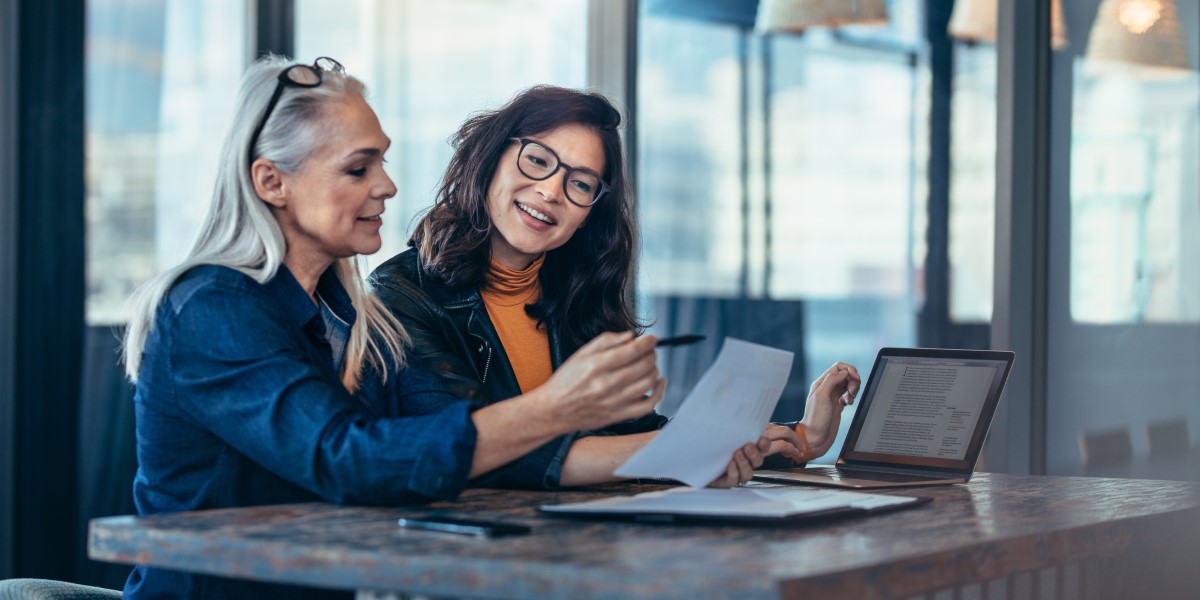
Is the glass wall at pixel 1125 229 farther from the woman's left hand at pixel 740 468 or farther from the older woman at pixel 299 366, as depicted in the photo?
the older woman at pixel 299 366

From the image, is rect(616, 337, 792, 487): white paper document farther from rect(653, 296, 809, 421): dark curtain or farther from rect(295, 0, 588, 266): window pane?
rect(295, 0, 588, 266): window pane

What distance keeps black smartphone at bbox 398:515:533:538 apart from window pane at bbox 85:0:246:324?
2848mm

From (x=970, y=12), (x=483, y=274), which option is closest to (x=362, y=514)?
(x=483, y=274)

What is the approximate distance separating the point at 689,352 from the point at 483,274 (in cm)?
202

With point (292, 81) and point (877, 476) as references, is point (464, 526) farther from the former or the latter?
point (877, 476)

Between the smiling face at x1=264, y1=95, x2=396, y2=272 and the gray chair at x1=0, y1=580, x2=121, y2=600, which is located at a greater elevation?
the smiling face at x1=264, y1=95, x2=396, y2=272

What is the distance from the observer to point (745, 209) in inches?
171

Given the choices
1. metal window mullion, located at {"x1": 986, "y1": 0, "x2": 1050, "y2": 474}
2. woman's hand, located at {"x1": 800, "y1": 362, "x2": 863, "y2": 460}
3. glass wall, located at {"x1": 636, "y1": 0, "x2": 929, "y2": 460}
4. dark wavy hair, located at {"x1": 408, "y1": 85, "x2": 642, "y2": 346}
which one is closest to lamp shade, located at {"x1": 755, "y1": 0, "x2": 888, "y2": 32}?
glass wall, located at {"x1": 636, "y1": 0, "x2": 929, "y2": 460}

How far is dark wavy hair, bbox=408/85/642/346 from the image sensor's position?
237 centimetres

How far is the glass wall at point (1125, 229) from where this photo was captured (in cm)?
286

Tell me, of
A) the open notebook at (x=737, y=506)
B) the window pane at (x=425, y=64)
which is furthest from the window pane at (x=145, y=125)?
the open notebook at (x=737, y=506)

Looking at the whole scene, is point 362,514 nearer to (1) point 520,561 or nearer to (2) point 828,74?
(1) point 520,561

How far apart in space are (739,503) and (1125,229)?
1.82m

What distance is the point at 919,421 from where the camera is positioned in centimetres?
211
